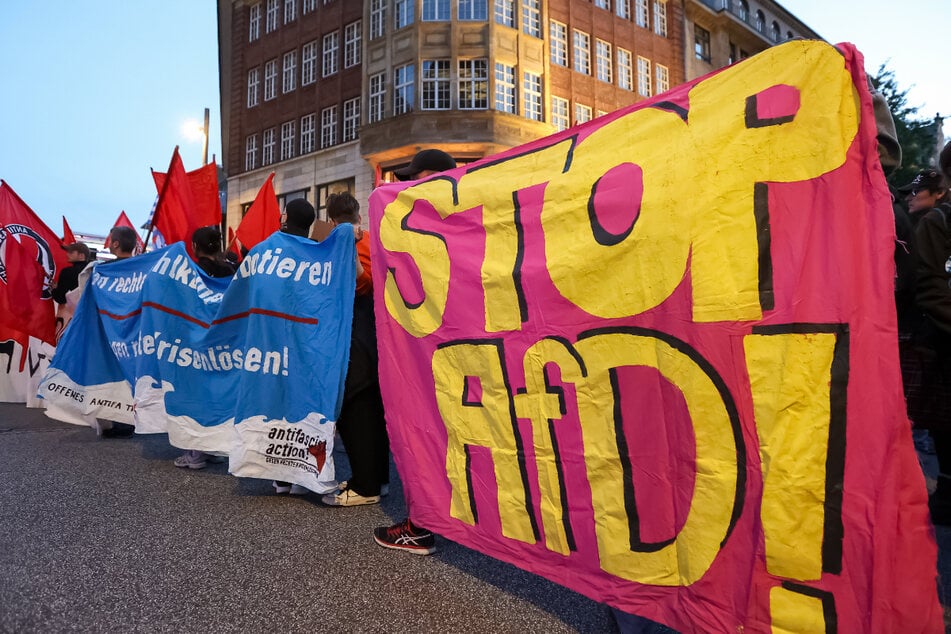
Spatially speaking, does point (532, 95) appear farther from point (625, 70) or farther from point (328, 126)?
point (328, 126)

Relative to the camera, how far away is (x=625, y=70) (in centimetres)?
2458

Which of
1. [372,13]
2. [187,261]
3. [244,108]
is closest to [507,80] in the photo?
[372,13]

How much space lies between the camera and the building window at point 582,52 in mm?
22859

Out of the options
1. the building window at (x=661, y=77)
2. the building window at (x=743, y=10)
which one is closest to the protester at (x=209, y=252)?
the building window at (x=661, y=77)

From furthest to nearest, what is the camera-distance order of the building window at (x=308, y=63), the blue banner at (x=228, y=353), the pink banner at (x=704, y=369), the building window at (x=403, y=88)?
the building window at (x=308, y=63), the building window at (x=403, y=88), the blue banner at (x=228, y=353), the pink banner at (x=704, y=369)

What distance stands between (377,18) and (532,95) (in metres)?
6.54

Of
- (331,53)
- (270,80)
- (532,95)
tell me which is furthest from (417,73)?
(270,80)

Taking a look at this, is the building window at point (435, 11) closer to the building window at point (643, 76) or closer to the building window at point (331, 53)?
the building window at point (331, 53)

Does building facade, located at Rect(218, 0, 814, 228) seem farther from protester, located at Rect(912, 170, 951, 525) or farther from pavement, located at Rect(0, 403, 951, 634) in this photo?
pavement, located at Rect(0, 403, 951, 634)

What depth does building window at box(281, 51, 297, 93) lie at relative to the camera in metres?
25.8

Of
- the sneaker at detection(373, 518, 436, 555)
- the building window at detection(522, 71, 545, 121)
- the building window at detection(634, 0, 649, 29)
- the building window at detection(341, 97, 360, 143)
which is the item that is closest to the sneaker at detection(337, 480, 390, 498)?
the sneaker at detection(373, 518, 436, 555)

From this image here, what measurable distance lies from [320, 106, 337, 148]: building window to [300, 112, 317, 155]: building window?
0.47 metres

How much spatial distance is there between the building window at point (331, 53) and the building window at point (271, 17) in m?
3.85

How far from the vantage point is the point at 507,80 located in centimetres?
2041
